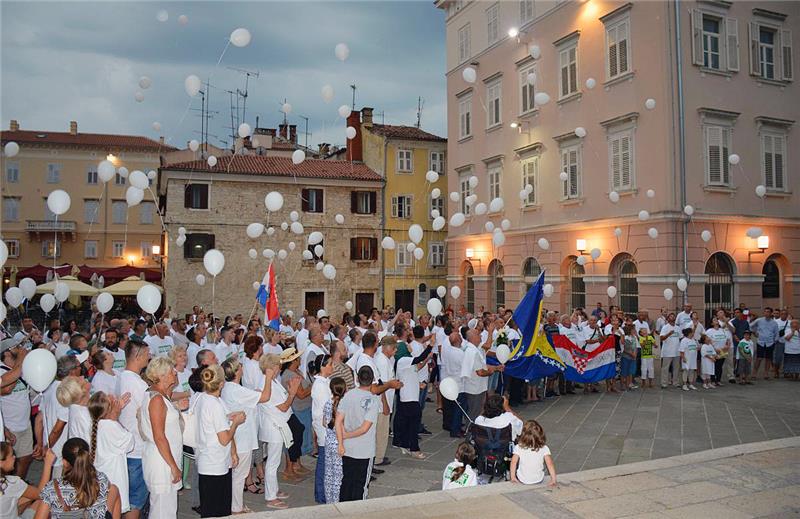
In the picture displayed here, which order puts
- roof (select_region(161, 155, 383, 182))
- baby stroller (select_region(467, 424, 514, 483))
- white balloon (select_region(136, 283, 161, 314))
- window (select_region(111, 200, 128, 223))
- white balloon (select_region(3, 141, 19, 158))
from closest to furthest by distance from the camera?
baby stroller (select_region(467, 424, 514, 483))
white balloon (select_region(136, 283, 161, 314))
white balloon (select_region(3, 141, 19, 158))
roof (select_region(161, 155, 383, 182))
window (select_region(111, 200, 128, 223))

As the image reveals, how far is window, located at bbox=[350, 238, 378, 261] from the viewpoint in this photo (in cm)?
2997

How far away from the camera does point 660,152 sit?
1692 cm

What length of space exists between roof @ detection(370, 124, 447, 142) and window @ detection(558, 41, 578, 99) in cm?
1139

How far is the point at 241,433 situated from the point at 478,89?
21.3 metres

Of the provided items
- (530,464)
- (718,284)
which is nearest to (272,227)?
(718,284)

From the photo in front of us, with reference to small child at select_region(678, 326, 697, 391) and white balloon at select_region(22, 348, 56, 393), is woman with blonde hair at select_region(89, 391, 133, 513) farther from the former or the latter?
small child at select_region(678, 326, 697, 391)

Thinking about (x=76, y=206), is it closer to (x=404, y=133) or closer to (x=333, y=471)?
(x=404, y=133)

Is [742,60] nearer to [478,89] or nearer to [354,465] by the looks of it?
[478,89]

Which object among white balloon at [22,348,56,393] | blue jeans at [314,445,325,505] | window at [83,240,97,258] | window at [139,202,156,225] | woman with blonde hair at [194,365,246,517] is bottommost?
blue jeans at [314,445,325,505]

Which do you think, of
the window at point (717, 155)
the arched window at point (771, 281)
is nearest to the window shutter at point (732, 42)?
the window at point (717, 155)

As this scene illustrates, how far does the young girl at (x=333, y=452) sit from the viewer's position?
18.7 feet

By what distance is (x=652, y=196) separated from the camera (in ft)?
55.5

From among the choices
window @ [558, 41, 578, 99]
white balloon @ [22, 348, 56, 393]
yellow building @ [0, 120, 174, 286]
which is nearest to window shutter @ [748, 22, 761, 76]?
window @ [558, 41, 578, 99]

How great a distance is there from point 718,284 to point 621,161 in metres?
4.65
